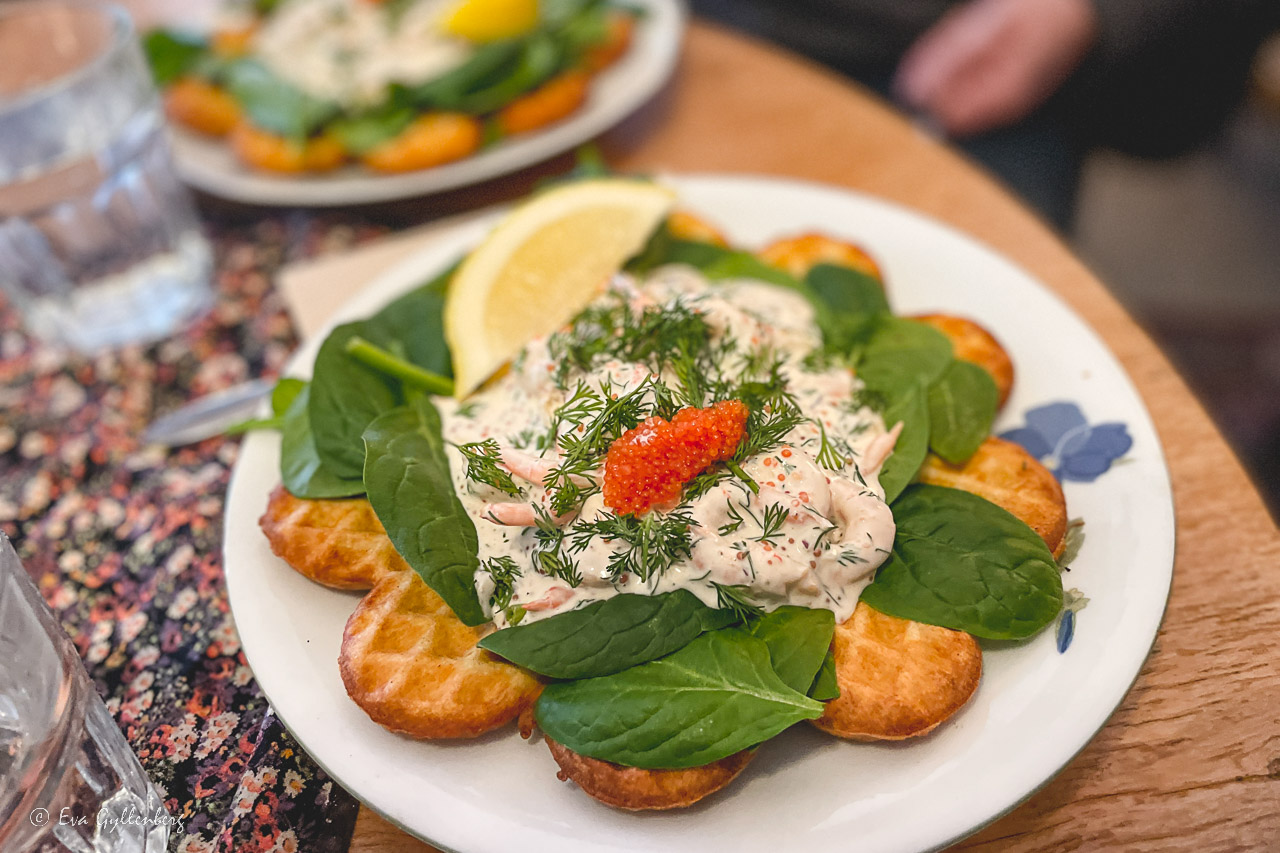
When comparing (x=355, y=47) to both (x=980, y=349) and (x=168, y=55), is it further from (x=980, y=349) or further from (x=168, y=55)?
(x=980, y=349)

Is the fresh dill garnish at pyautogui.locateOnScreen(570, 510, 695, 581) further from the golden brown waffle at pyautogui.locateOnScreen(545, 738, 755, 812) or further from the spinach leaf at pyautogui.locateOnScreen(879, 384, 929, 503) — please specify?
the spinach leaf at pyautogui.locateOnScreen(879, 384, 929, 503)

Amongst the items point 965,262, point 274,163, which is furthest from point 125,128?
point 965,262

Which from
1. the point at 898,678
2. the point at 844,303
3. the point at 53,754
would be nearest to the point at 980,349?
the point at 844,303

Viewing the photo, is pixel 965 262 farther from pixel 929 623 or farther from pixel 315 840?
pixel 315 840

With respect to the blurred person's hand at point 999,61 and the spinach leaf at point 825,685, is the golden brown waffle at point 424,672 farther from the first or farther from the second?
the blurred person's hand at point 999,61

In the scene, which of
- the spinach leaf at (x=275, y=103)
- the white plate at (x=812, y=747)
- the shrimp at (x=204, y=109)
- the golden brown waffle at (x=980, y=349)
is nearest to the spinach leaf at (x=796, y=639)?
the white plate at (x=812, y=747)

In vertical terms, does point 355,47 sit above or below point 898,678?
above

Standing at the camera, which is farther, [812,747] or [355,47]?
[355,47]
